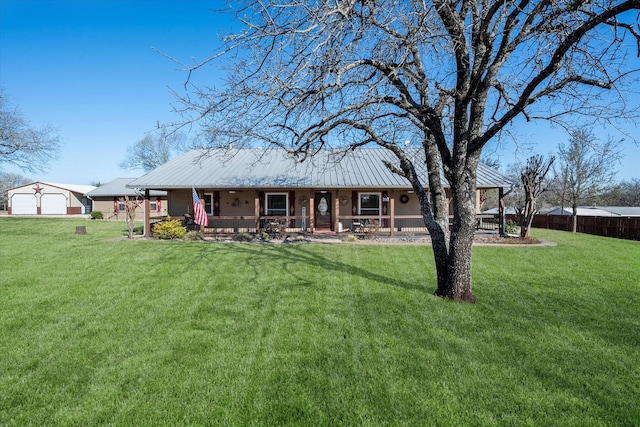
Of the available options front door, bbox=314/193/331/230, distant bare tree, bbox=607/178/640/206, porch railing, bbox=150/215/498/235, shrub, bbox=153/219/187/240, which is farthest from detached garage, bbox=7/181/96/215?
distant bare tree, bbox=607/178/640/206

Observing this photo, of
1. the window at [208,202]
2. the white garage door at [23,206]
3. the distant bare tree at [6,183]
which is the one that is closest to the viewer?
the window at [208,202]

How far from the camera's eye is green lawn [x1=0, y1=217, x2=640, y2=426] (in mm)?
2887

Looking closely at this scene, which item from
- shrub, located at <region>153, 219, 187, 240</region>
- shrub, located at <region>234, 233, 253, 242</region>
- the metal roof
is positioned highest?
the metal roof

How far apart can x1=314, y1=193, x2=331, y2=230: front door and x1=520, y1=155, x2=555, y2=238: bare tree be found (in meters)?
9.20

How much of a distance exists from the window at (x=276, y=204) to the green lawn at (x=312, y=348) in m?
9.18

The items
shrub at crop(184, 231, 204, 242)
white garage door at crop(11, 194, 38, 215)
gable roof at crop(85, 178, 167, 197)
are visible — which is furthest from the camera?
white garage door at crop(11, 194, 38, 215)

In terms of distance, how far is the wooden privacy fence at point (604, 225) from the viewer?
16.4 metres

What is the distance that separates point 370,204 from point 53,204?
1585 inches

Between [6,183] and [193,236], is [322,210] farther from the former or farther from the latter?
[6,183]

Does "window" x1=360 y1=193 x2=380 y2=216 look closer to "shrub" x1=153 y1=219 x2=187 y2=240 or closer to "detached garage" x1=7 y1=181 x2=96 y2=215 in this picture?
"shrub" x1=153 y1=219 x2=187 y2=240

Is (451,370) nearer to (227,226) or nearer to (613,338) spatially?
(613,338)

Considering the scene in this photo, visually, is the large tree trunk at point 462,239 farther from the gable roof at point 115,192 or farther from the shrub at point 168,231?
the gable roof at point 115,192

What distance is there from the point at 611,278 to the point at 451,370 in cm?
718

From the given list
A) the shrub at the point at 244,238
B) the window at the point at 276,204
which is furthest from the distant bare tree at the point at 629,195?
the shrub at the point at 244,238
